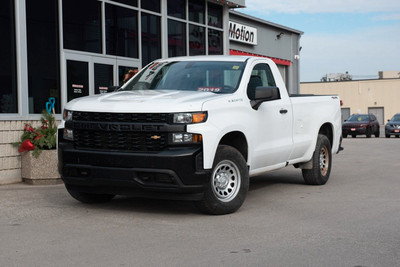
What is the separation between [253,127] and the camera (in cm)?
777

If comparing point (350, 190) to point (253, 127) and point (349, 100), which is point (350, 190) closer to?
point (253, 127)

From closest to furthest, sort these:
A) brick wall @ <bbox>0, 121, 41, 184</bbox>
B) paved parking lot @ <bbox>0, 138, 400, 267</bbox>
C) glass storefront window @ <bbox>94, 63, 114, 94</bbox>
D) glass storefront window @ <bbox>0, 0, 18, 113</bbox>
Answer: paved parking lot @ <bbox>0, 138, 400, 267</bbox>, brick wall @ <bbox>0, 121, 41, 184</bbox>, glass storefront window @ <bbox>0, 0, 18, 113</bbox>, glass storefront window @ <bbox>94, 63, 114, 94</bbox>

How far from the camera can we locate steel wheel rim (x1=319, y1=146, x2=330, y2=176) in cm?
1033

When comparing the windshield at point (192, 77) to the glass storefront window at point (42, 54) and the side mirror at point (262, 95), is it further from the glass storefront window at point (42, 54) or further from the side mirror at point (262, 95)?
the glass storefront window at point (42, 54)

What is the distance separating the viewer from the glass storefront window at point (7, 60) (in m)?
11.1

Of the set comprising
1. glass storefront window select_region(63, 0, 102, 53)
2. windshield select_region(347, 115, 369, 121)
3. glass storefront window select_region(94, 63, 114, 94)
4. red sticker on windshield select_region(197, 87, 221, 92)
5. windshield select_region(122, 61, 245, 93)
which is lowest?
windshield select_region(347, 115, 369, 121)

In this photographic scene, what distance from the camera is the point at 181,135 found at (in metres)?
6.64

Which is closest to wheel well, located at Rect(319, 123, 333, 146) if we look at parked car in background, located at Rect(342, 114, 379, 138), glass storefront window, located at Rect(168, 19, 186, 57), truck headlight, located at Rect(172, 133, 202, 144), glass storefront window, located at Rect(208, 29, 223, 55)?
truck headlight, located at Rect(172, 133, 202, 144)

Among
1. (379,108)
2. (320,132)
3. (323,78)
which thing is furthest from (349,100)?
(320,132)

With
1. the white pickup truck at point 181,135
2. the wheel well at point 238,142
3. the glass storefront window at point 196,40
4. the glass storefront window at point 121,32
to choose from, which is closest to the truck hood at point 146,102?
the white pickup truck at point 181,135

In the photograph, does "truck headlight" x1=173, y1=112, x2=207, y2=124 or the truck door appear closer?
"truck headlight" x1=173, y1=112, x2=207, y2=124

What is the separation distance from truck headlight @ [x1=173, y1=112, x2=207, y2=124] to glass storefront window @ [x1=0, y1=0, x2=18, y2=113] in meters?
5.54

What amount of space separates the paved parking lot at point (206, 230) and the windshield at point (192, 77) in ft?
5.34

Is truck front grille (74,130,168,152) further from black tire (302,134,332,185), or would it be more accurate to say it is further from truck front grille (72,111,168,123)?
black tire (302,134,332,185)
